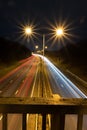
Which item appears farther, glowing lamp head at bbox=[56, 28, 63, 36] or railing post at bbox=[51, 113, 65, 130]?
glowing lamp head at bbox=[56, 28, 63, 36]

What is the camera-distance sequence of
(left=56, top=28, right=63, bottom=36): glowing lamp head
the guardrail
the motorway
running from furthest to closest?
(left=56, top=28, right=63, bottom=36): glowing lamp head
the motorway
the guardrail

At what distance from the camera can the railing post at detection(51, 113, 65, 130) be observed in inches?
111

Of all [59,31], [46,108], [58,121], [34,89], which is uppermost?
[59,31]

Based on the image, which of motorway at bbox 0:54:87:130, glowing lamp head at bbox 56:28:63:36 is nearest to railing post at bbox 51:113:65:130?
motorway at bbox 0:54:87:130

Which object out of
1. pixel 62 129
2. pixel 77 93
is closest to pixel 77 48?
pixel 77 93

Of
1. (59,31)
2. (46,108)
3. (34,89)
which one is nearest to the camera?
(46,108)

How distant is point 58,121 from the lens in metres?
2.86

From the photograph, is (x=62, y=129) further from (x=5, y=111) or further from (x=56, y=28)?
(x=56, y=28)

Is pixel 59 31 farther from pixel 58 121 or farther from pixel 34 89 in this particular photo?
pixel 34 89

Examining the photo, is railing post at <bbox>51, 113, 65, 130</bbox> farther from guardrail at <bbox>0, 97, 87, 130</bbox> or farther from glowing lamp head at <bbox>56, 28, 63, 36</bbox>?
glowing lamp head at <bbox>56, 28, 63, 36</bbox>

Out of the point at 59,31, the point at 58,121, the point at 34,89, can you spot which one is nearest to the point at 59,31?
the point at 59,31

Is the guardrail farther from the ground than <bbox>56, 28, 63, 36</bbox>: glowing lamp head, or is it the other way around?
<bbox>56, 28, 63, 36</bbox>: glowing lamp head

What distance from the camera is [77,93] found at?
31.0m

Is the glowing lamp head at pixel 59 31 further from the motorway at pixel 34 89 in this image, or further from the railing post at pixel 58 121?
the railing post at pixel 58 121
